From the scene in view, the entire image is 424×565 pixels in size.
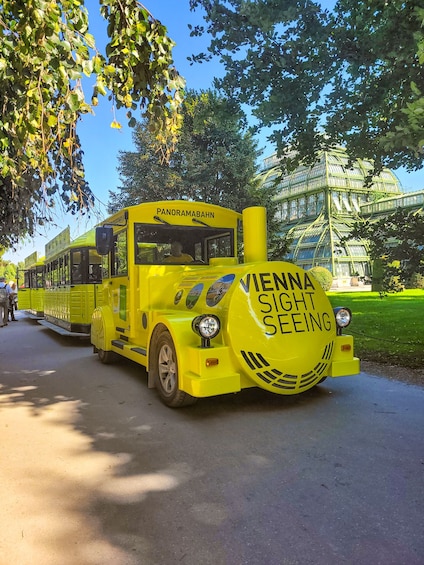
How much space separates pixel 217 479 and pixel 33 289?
779 inches

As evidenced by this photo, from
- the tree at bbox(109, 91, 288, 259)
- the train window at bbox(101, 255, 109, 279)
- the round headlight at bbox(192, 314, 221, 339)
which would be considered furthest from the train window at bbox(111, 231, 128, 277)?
the tree at bbox(109, 91, 288, 259)

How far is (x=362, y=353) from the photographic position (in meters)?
8.05

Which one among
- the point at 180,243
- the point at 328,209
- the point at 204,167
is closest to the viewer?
the point at 180,243

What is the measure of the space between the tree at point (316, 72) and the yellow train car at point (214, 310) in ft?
7.02

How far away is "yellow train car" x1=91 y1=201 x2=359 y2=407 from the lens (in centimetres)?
453

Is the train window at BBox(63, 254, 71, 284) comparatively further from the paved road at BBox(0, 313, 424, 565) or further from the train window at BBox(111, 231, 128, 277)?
the paved road at BBox(0, 313, 424, 565)

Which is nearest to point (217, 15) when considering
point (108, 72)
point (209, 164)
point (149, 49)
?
point (149, 49)

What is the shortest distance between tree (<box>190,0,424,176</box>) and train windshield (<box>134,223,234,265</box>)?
2.04 metres

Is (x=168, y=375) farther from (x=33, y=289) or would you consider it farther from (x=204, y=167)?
(x=33, y=289)

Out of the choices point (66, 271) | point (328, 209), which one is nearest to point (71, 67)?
point (66, 271)

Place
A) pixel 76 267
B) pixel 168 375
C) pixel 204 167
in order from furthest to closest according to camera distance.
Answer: pixel 204 167
pixel 76 267
pixel 168 375

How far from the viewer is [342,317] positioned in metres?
5.31

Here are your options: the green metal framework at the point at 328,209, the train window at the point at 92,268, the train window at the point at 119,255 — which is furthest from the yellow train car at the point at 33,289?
the green metal framework at the point at 328,209

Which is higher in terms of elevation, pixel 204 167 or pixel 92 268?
pixel 204 167
